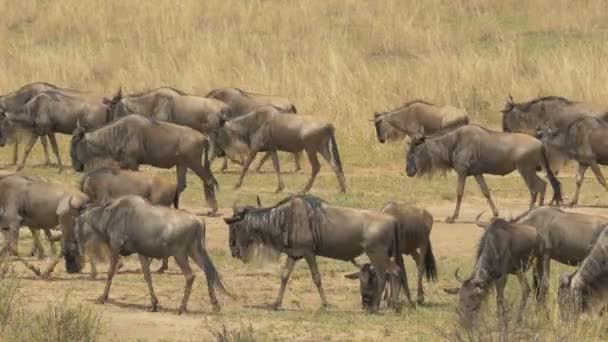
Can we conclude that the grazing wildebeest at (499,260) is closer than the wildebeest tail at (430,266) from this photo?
Yes

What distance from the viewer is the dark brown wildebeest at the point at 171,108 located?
70.3 ft

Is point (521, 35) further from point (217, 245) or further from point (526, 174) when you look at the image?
point (217, 245)

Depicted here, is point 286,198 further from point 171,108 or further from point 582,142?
point 171,108

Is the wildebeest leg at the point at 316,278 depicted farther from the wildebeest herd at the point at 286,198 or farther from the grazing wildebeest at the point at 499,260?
the grazing wildebeest at the point at 499,260

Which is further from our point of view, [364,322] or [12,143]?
[12,143]

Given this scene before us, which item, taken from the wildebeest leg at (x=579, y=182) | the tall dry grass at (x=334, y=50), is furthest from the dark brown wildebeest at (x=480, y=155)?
the tall dry grass at (x=334, y=50)

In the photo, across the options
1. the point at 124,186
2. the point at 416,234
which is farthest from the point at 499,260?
the point at 124,186

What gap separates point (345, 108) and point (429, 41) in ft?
17.4

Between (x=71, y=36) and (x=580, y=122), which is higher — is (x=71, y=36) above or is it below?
below

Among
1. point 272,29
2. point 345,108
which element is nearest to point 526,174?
point 345,108

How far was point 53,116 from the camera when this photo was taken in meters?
22.0

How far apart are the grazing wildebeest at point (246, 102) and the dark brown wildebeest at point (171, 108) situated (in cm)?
59

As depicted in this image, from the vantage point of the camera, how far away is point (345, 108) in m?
24.4

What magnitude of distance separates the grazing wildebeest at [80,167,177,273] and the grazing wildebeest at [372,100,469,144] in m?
6.23
